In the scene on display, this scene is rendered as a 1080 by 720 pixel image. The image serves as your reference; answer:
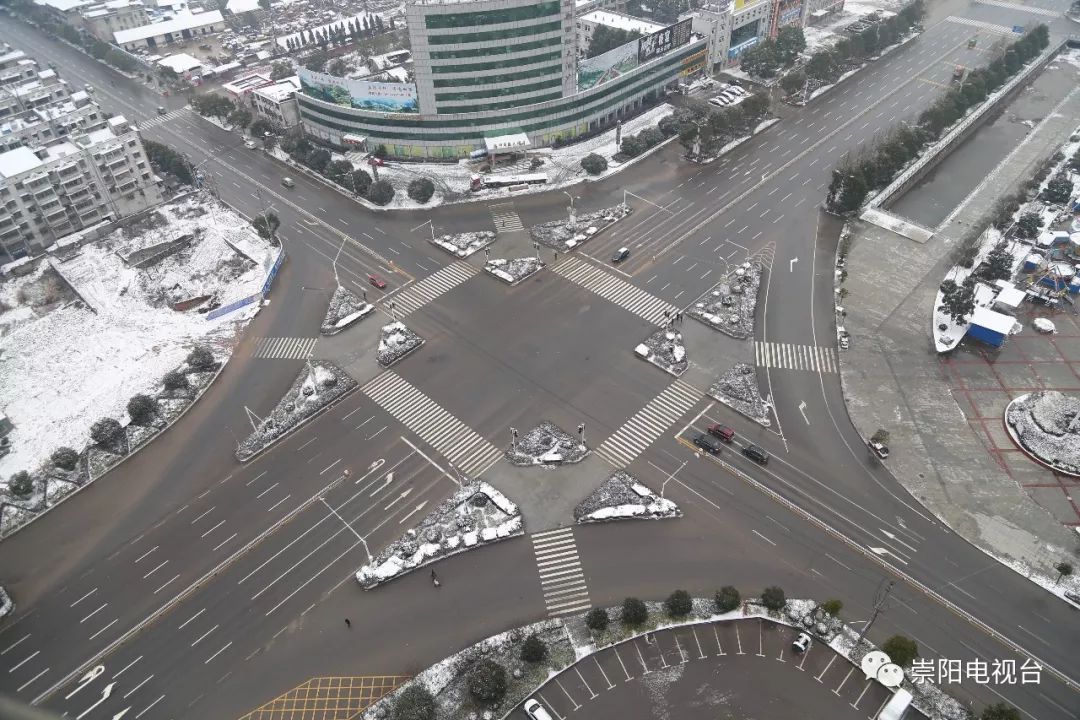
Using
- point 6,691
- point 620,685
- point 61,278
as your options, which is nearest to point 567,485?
point 620,685

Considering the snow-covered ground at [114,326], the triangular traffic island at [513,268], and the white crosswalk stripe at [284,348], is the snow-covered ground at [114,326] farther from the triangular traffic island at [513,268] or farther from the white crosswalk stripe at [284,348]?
the triangular traffic island at [513,268]

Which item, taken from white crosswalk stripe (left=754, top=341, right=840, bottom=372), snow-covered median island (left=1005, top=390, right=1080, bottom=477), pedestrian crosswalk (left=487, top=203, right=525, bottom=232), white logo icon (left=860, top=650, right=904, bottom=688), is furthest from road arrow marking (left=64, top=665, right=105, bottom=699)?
snow-covered median island (left=1005, top=390, right=1080, bottom=477)

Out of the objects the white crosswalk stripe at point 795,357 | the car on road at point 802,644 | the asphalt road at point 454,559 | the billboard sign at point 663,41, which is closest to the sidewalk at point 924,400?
the white crosswalk stripe at point 795,357

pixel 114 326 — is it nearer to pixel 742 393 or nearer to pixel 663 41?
pixel 742 393

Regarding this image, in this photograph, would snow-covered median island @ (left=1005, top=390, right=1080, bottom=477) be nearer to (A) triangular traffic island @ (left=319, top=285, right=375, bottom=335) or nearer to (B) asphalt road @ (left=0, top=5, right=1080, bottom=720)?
(B) asphalt road @ (left=0, top=5, right=1080, bottom=720)

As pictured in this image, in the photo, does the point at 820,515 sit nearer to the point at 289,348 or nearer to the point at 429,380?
the point at 429,380

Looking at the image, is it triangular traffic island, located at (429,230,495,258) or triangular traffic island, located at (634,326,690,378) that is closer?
triangular traffic island, located at (634,326,690,378)
